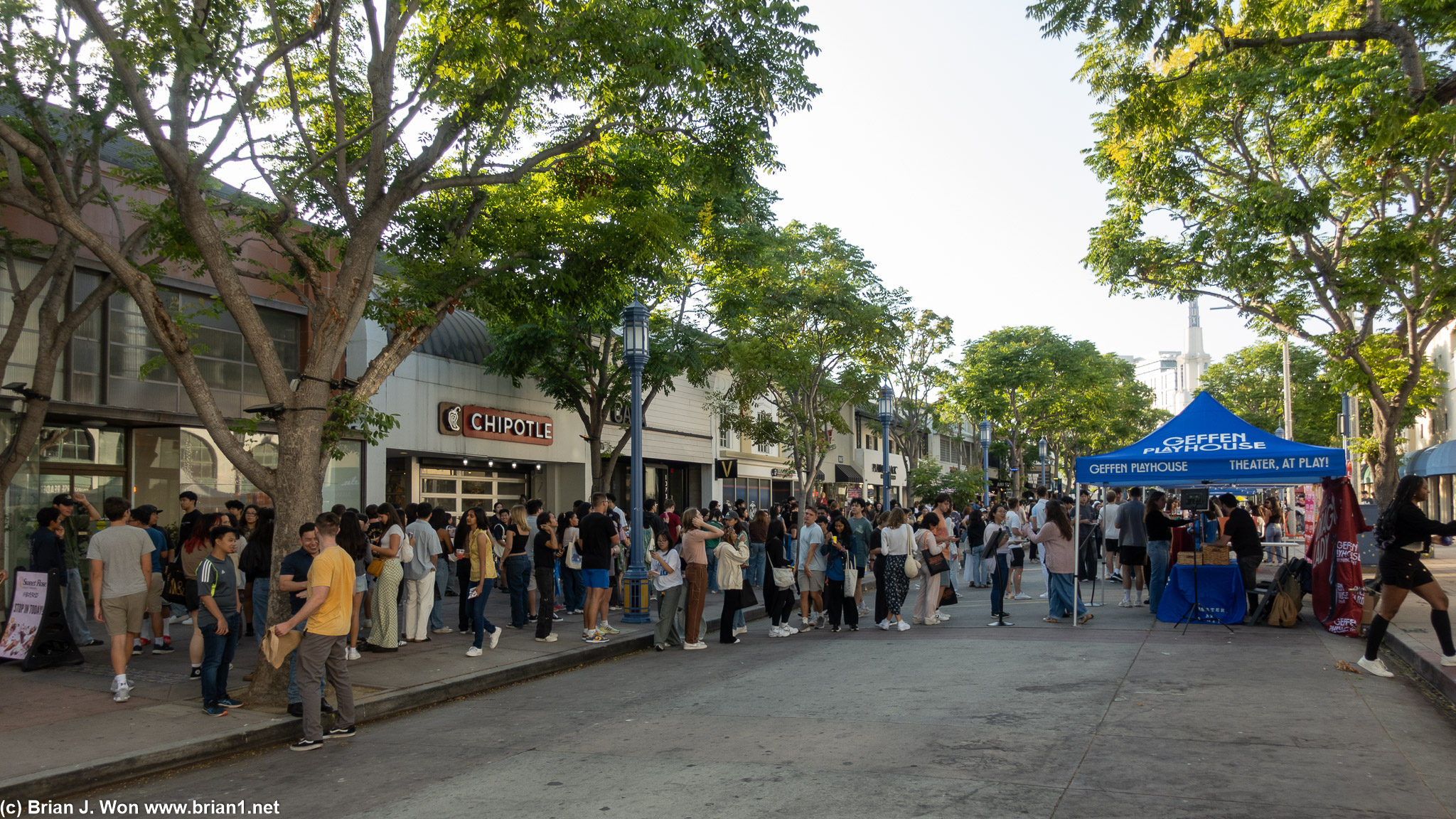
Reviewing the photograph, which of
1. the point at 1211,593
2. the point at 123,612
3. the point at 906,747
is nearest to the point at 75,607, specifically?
the point at 123,612

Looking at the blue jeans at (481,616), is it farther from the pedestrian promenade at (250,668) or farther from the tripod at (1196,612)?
the tripod at (1196,612)

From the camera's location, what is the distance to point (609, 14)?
32.3 ft

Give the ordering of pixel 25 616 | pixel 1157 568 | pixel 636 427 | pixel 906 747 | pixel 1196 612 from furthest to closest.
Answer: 1. pixel 1157 568
2. pixel 636 427
3. pixel 1196 612
4. pixel 25 616
5. pixel 906 747

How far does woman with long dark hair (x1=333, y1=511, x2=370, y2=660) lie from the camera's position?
9.38 m

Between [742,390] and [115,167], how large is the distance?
17.0m

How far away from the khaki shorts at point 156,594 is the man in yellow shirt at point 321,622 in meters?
4.30

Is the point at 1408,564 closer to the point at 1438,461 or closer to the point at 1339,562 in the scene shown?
the point at 1339,562

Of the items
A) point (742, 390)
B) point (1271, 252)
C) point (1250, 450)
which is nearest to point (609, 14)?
point (1250, 450)

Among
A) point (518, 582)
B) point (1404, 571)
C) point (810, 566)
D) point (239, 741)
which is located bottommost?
point (239, 741)

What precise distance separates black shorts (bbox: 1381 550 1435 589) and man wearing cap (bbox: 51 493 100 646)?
13.0 metres

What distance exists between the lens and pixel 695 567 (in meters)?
12.8

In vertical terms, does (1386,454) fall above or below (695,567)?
above

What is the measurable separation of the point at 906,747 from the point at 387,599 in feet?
23.1

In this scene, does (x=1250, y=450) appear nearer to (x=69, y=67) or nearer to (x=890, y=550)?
(x=890, y=550)
